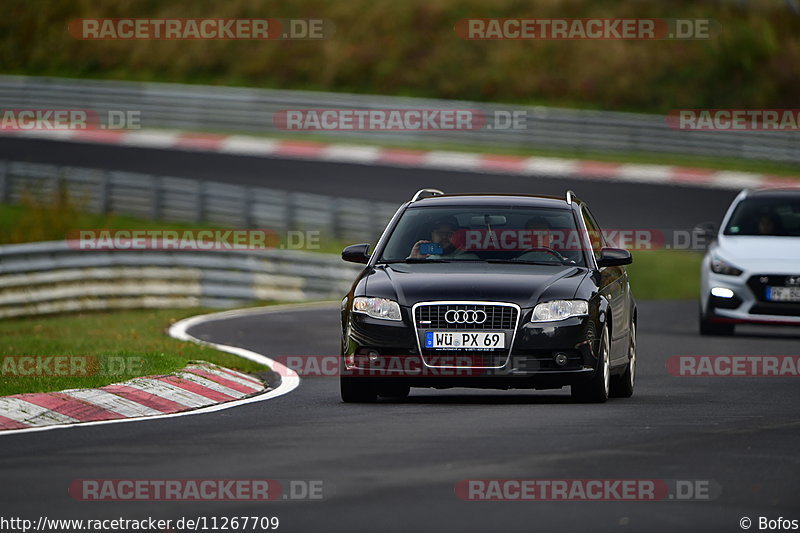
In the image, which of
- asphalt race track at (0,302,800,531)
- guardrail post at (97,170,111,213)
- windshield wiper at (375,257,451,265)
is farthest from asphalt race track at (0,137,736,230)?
asphalt race track at (0,302,800,531)

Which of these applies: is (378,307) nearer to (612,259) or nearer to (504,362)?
(504,362)

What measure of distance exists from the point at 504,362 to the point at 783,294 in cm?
838

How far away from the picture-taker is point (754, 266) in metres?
Result: 20.0

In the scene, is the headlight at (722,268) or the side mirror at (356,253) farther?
the headlight at (722,268)

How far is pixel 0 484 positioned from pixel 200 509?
1.25 m

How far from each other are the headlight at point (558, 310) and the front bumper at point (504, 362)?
1.7 inches

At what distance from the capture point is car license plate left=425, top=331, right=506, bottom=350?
12.2 metres

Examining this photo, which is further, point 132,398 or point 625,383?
point 625,383

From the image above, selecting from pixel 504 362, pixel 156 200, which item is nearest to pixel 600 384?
pixel 504 362

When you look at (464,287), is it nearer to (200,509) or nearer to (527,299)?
(527,299)

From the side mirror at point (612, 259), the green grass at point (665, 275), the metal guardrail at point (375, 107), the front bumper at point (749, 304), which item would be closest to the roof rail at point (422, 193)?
the side mirror at point (612, 259)

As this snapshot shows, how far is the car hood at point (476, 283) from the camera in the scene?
1233 centimetres

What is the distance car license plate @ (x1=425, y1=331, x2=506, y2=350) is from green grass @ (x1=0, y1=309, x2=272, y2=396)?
104 inches

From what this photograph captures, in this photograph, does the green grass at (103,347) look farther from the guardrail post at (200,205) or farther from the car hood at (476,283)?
the guardrail post at (200,205)
